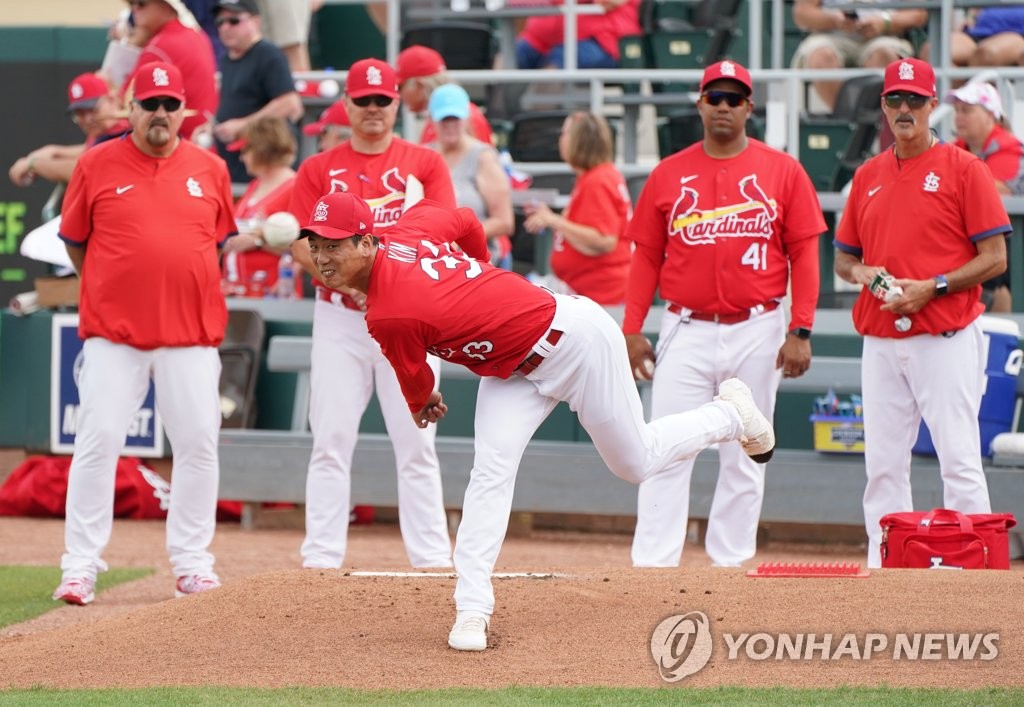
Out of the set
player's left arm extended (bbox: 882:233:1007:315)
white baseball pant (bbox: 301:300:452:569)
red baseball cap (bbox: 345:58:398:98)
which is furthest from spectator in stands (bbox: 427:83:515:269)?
player's left arm extended (bbox: 882:233:1007:315)

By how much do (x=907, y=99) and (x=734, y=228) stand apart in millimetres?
974

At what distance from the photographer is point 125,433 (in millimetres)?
7668

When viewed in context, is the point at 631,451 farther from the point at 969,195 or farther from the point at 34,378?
the point at 34,378

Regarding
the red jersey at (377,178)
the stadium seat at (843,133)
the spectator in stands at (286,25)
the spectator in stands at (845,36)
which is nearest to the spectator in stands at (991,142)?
the stadium seat at (843,133)

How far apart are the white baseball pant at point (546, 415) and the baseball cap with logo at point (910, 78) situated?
2.16 meters

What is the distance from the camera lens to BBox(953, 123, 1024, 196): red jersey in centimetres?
→ 993

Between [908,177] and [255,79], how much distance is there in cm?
582

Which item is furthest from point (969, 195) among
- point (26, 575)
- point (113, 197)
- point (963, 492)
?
point (26, 575)

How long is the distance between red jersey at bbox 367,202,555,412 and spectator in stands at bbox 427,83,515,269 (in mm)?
3387

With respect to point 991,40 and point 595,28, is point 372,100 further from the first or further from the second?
point 595,28

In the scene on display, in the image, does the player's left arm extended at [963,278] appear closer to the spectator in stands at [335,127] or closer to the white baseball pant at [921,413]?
the white baseball pant at [921,413]

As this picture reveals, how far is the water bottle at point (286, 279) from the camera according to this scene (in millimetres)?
11336

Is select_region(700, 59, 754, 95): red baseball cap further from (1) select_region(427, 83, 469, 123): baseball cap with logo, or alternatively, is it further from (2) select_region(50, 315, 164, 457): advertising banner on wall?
(2) select_region(50, 315, 164, 457): advertising banner on wall

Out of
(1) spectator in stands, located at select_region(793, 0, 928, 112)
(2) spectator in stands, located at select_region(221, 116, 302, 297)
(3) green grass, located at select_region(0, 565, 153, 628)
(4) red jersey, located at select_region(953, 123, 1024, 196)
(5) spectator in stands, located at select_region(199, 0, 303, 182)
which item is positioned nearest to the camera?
(3) green grass, located at select_region(0, 565, 153, 628)
